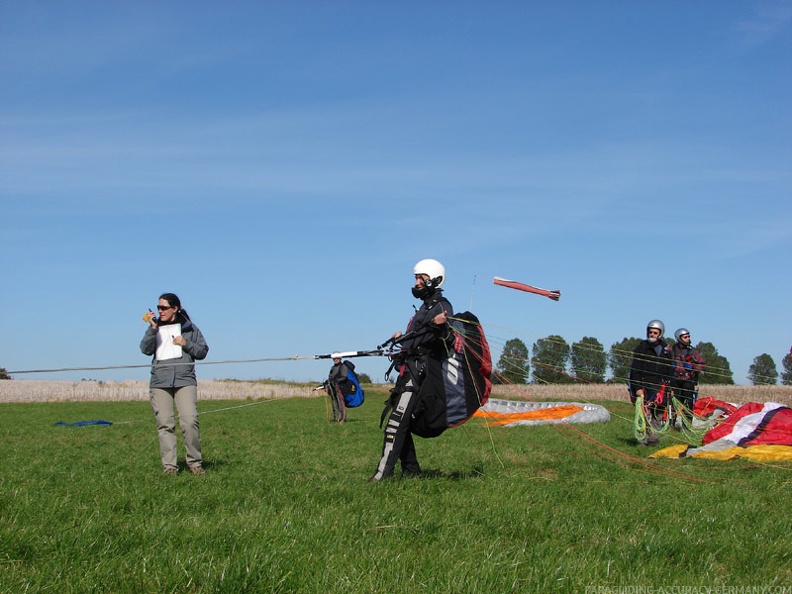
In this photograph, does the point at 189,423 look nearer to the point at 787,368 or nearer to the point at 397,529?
the point at 397,529

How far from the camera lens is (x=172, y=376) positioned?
31.3ft

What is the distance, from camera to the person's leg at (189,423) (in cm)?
945

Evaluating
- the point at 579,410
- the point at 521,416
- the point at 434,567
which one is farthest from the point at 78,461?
the point at 579,410

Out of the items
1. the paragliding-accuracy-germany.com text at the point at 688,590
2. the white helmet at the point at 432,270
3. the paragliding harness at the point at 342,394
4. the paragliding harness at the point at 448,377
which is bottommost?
the paragliding-accuracy-germany.com text at the point at 688,590

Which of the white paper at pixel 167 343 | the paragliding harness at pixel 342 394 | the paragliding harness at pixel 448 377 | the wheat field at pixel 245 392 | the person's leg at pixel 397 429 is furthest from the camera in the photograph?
the wheat field at pixel 245 392

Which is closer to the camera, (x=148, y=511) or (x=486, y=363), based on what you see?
(x=148, y=511)

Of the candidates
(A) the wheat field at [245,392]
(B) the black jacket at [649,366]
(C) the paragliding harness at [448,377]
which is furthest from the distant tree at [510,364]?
(A) the wheat field at [245,392]

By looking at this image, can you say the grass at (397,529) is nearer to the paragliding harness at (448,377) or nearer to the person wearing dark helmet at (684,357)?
the paragliding harness at (448,377)

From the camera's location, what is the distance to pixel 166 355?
965 centimetres

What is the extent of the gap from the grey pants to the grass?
0.37 meters

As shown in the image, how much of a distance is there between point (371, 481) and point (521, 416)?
13207 millimetres

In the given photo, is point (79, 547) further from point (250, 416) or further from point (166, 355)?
point (250, 416)

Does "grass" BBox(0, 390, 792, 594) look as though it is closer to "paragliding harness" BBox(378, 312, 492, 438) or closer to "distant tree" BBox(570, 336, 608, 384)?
"paragliding harness" BBox(378, 312, 492, 438)

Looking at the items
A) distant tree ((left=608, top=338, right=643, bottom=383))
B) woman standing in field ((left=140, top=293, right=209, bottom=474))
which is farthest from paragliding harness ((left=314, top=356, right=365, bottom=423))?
woman standing in field ((left=140, top=293, right=209, bottom=474))
